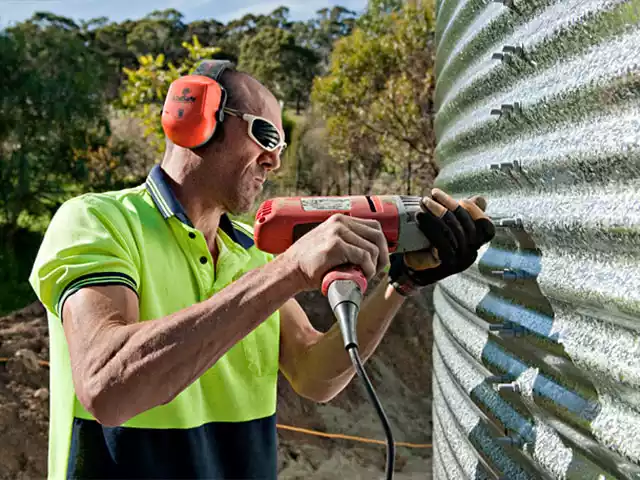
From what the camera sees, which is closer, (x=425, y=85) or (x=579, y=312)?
(x=579, y=312)

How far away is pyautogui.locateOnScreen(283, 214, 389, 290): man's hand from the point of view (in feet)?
4.43

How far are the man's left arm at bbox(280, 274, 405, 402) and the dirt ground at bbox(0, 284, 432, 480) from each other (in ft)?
14.3

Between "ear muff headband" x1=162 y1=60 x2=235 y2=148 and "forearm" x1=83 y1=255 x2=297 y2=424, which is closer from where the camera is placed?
"forearm" x1=83 y1=255 x2=297 y2=424

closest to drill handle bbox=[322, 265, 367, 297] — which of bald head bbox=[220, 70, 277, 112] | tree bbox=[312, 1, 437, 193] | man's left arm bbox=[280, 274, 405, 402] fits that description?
man's left arm bbox=[280, 274, 405, 402]

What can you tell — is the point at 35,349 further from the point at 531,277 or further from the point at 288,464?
the point at 531,277

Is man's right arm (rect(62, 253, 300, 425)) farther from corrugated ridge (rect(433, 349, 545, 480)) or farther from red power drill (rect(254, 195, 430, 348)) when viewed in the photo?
corrugated ridge (rect(433, 349, 545, 480))

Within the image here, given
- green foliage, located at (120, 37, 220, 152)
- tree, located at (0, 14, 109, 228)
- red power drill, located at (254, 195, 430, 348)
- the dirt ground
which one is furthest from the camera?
tree, located at (0, 14, 109, 228)

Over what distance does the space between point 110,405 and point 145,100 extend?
9550 millimetres

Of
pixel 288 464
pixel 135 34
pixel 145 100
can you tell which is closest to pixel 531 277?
pixel 288 464

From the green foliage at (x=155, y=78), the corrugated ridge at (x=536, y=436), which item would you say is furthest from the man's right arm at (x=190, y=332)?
the green foliage at (x=155, y=78)

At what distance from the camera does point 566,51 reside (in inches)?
46.8

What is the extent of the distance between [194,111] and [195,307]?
78 centimetres

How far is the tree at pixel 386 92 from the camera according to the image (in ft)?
41.7

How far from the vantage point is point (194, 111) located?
1973 mm
